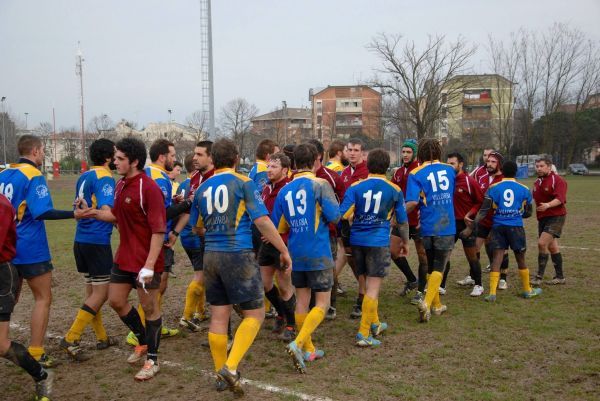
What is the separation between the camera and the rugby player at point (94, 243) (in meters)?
5.39

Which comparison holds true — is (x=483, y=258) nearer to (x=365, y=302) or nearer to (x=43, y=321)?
(x=365, y=302)

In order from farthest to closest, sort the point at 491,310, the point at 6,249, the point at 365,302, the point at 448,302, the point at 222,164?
the point at 448,302 < the point at 491,310 < the point at 365,302 < the point at 222,164 < the point at 6,249

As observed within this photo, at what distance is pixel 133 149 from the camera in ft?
15.7

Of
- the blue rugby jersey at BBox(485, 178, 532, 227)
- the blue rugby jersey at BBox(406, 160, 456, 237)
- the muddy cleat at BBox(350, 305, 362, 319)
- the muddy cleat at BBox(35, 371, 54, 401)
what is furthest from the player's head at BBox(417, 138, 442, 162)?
the muddy cleat at BBox(35, 371, 54, 401)

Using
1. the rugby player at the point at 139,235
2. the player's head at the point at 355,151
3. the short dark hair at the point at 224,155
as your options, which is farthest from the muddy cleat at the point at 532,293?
the rugby player at the point at 139,235

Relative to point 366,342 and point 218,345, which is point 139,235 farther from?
point 366,342

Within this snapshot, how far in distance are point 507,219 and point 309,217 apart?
3.84 metres

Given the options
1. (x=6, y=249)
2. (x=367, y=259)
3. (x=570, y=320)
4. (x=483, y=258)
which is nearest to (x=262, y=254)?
(x=367, y=259)

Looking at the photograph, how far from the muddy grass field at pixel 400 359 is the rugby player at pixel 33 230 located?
66cm

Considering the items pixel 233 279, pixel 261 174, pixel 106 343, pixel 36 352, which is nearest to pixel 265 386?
pixel 233 279

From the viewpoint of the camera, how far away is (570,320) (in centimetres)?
636

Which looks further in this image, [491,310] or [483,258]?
[483,258]

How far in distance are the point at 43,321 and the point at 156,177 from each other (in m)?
2.02

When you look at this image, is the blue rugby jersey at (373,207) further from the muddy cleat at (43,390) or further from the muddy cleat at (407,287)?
the muddy cleat at (43,390)
